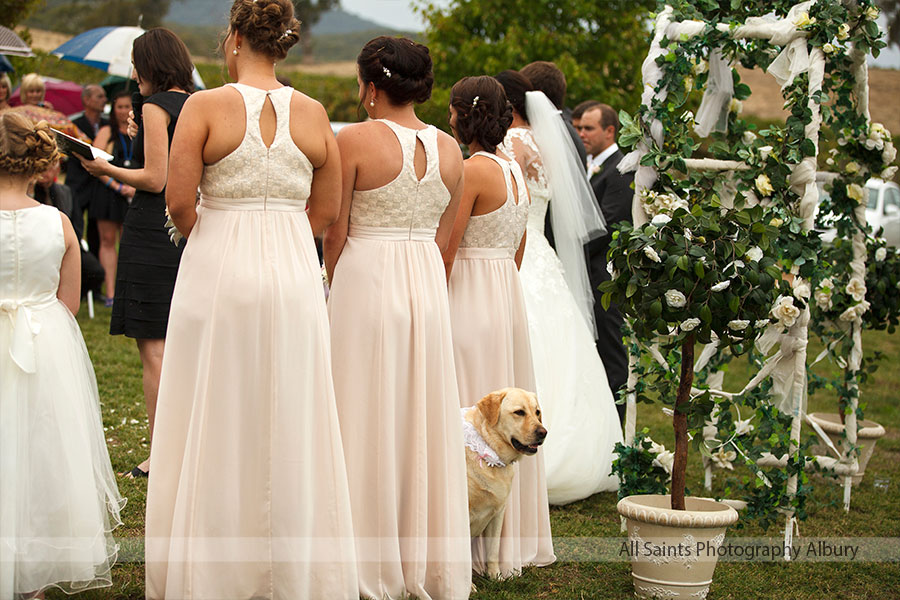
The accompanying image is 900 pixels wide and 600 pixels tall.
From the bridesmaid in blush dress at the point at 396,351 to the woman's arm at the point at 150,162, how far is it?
1336mm

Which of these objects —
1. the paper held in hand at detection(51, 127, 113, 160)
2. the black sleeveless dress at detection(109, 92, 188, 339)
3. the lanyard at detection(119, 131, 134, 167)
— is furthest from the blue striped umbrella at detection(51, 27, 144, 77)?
the paper held in hand at detection(51, 127, 113, 160)

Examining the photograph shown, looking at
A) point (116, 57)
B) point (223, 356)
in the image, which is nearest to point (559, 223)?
point (223, 356)

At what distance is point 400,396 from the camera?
4152 millimetres

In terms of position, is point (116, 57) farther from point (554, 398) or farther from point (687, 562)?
point (687, 562)

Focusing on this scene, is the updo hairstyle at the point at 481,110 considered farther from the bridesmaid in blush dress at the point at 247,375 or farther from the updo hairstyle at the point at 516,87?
the bridesmaid in blush dress at the point at 247,375

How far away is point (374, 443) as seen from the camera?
409cm

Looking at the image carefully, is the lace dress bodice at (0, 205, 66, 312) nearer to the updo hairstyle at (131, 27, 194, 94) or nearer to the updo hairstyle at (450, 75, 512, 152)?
the updo hairstyle at (131, 27, 194, 94)

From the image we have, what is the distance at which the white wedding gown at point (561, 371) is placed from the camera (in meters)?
6.08

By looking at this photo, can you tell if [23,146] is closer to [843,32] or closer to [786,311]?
[786,311]

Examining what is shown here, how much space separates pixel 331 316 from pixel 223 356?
70 cm

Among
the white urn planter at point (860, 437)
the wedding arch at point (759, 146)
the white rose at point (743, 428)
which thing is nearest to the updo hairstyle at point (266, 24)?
the wedding arch at point (759, 146)

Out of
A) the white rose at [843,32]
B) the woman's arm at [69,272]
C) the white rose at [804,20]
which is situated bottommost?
the woman's arm at [69,272]

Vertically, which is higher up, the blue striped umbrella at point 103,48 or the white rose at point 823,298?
the blue striped umbrella at point 103,48

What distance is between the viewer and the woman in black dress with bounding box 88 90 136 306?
997 centimetres
